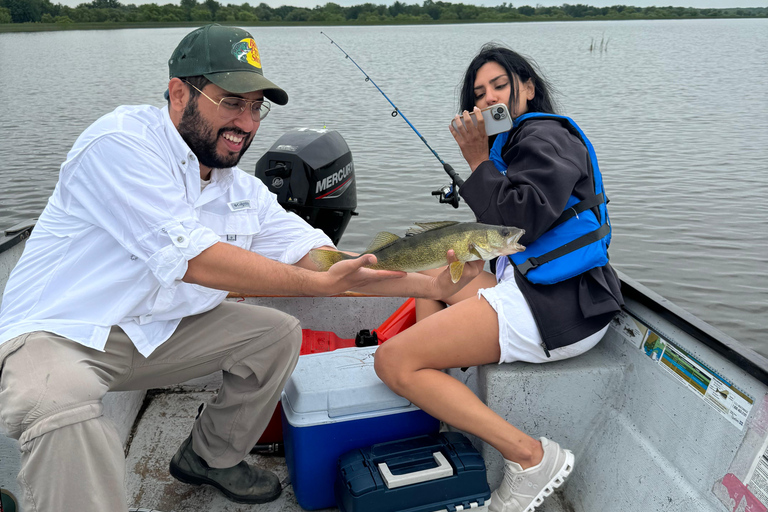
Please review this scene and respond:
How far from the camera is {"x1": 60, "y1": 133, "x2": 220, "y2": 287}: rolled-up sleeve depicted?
223 centimetres

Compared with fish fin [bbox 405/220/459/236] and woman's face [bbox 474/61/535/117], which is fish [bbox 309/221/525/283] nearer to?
fish fin [bbox 405/220/459/236]

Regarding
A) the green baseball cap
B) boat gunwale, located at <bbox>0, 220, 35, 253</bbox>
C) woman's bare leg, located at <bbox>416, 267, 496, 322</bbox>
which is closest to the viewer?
the green baseball cap

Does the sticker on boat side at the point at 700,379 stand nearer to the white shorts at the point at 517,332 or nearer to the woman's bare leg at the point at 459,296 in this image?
the white shorts at the point at 517,332

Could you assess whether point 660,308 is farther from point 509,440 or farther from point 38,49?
point 38,49

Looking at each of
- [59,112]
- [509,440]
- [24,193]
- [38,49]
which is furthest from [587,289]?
[38,49]

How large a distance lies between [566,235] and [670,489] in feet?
3.78

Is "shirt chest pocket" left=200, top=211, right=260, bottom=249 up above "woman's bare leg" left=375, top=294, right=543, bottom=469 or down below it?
above

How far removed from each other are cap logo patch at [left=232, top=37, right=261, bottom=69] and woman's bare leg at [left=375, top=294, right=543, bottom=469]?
143 cm

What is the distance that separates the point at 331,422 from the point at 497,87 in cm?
192

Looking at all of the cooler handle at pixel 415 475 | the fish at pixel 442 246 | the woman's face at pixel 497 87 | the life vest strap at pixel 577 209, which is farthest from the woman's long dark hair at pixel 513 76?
the cooler handle at pixel 415 475

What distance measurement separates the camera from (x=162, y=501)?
9.87 ft

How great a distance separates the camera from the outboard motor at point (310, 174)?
14.7 ft

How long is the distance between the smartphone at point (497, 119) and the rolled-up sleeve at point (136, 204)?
4.73ft

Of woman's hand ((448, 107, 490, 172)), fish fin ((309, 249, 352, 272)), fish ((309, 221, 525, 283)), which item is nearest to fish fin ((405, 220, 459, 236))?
fish ((309, 221, 525, 283))
